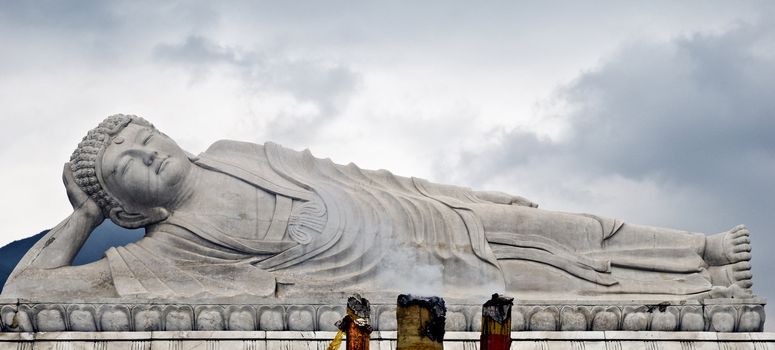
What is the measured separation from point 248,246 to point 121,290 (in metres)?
1.17

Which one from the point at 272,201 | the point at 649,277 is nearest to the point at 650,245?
the point at 649,277

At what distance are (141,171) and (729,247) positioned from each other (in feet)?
17.6

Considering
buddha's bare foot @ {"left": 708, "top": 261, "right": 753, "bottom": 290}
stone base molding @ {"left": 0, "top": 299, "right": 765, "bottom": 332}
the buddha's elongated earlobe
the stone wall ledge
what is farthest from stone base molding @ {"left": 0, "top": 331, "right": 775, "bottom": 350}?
the buddha's elongated earlobe

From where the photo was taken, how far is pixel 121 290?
11977 millimetres

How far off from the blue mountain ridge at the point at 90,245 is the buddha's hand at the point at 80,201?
4710mm

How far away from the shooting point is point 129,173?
1262 centimetres

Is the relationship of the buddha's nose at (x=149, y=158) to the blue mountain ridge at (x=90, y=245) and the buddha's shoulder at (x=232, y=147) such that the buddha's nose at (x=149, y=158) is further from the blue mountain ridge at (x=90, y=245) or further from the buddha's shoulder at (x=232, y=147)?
the blue mountain ridge at (x=90, y=245)

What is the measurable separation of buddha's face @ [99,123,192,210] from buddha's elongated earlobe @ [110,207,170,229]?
6cm

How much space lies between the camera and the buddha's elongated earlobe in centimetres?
1270

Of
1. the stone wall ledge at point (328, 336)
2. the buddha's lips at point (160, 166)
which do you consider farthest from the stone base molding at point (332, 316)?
the buddha's lips at point (160, 166)

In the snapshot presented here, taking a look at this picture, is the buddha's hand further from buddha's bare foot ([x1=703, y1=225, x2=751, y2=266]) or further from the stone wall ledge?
buddha's bare foot ([x1=703, y1=225, x2=751, y2=266])

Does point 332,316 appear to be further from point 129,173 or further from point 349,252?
point 129,173

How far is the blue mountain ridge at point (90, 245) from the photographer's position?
60.2 ft

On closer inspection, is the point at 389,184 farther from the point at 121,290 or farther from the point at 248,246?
the point at 121,290
